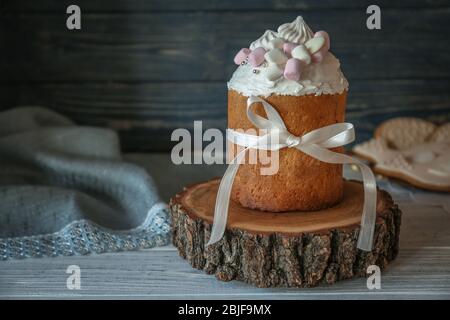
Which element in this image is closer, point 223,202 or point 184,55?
point 223,202

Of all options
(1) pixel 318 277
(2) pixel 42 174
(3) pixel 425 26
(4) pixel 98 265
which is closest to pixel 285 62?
(1) pixel 318 277

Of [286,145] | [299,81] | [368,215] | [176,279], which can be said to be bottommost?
[176,279]

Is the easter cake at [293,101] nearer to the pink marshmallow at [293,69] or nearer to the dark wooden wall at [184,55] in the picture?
the pink marshmallow at [293,69]

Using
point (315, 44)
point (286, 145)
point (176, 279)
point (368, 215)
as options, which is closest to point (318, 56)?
point (315, 44)

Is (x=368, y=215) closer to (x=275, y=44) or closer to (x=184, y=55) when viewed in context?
(x=275, y=44)

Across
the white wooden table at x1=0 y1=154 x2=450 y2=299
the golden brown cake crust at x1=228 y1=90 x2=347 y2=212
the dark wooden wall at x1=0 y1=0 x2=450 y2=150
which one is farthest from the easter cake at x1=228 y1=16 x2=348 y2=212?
the dark wooden wall at x1=0 y1=0 x2=450 y2=150
